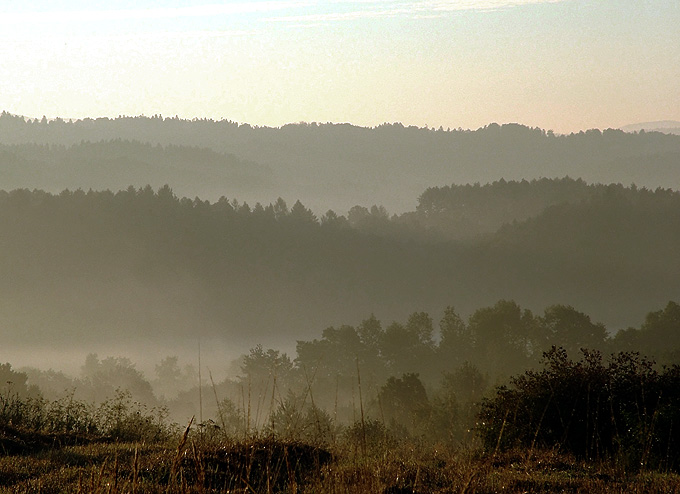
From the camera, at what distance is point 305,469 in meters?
9.52

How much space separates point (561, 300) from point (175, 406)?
360ft

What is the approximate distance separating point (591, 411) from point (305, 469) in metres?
7.31

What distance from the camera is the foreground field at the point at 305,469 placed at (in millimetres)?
7824

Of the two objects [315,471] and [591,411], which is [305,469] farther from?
[591,411]

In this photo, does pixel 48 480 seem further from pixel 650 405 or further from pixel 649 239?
pixel 649 239

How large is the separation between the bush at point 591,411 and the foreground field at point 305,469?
1.93 metres

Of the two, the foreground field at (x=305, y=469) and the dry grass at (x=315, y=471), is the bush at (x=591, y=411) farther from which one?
the dry grass at (x=315, y=471)

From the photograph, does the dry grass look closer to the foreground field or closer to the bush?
the foreground field

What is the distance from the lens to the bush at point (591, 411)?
12508 millimetres

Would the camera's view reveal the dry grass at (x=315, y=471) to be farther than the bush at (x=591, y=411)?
No

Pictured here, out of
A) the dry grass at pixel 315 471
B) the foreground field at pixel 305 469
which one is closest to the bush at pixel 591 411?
the foreground field at pixel 305 469

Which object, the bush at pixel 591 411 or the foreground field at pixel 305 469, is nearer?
the foreground field at pixel 305 469

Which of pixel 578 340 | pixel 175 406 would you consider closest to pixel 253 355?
pixel 175 406

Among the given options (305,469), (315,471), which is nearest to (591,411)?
(305,469)
